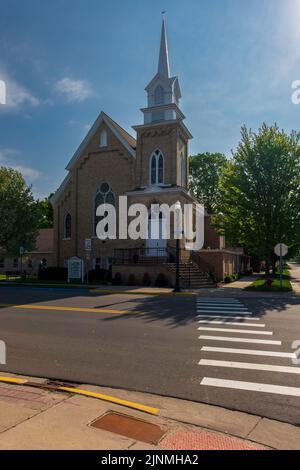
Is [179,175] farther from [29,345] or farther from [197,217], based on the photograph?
[29,345]

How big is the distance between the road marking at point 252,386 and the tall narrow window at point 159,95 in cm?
2688

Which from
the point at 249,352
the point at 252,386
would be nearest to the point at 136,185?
the point at 249,352

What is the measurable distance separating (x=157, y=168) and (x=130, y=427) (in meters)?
26.1

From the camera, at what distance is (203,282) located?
2472 cm

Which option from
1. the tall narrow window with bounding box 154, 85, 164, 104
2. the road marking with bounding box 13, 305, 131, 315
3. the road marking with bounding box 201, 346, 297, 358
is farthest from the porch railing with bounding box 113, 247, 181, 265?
the road marking with bounding box 201, 346, 297, 358

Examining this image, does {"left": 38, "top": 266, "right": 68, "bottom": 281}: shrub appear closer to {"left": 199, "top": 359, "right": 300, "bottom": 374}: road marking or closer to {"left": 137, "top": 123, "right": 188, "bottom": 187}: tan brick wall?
{"left": 137, "top": 123, "right": 188, "bottom": 187}: tan brick wall

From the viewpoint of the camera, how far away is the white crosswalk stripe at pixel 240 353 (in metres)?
6.12

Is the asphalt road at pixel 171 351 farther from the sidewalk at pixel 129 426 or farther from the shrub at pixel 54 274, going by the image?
the shrub at pixel 54 274

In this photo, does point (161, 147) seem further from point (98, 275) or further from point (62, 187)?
point (98, 275)

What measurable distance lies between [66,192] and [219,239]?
16193 millimetres
